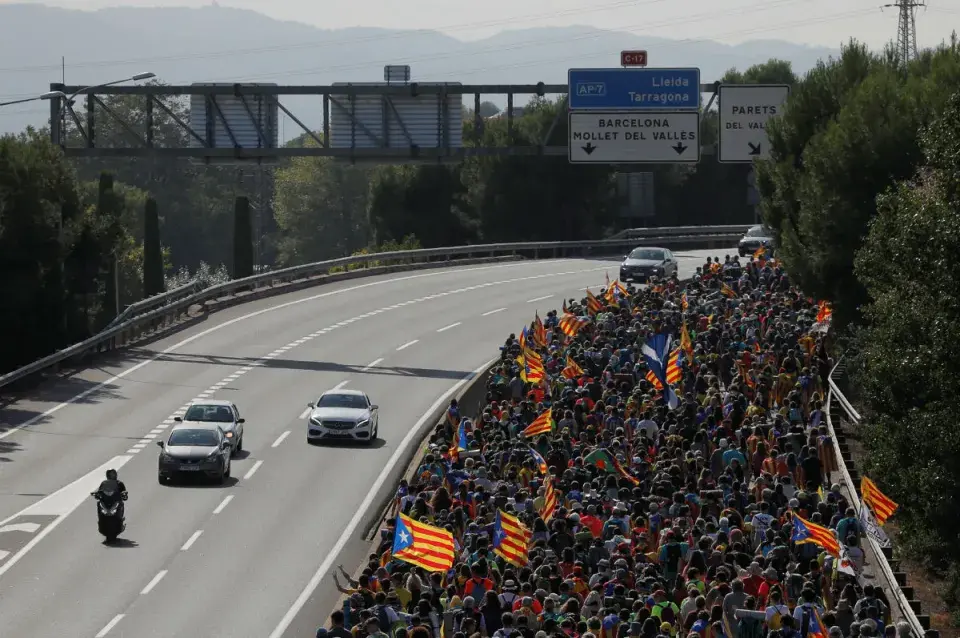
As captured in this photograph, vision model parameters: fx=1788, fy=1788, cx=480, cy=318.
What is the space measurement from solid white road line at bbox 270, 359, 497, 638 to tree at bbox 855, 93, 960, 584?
8361 mm

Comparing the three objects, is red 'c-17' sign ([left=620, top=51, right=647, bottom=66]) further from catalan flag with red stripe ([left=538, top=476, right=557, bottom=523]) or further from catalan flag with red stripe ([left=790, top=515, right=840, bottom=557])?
catalan flag with red stripe ([left=790, top=515, right=840, bottom=557])

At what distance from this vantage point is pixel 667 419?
1109 inches

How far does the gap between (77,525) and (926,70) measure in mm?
23832

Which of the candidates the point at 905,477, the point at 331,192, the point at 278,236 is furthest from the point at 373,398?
the point at 278,236

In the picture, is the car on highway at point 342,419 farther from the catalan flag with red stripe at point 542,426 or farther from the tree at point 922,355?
the tree at point 922,355

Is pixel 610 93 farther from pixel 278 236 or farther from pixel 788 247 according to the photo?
pixel 278 236

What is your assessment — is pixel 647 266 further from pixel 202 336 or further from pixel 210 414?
pixel 210 414

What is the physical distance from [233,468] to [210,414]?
1.45 meters

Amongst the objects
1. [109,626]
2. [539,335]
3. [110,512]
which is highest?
[539,335]

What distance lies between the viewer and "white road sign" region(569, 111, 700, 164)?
62031 millimetres

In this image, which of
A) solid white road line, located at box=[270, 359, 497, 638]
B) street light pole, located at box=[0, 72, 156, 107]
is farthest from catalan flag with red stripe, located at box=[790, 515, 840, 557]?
street light pole, located at box=[0, 72, 156, 107]

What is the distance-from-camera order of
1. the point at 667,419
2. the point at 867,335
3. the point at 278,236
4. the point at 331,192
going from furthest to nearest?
1. the point at 278,236
2. the point at 331,192
3. the point at 867,335
4. the point at 667,419

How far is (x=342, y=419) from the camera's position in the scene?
36.7m

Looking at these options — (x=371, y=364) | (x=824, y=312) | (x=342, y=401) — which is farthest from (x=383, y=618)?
(x=371, y=364)
